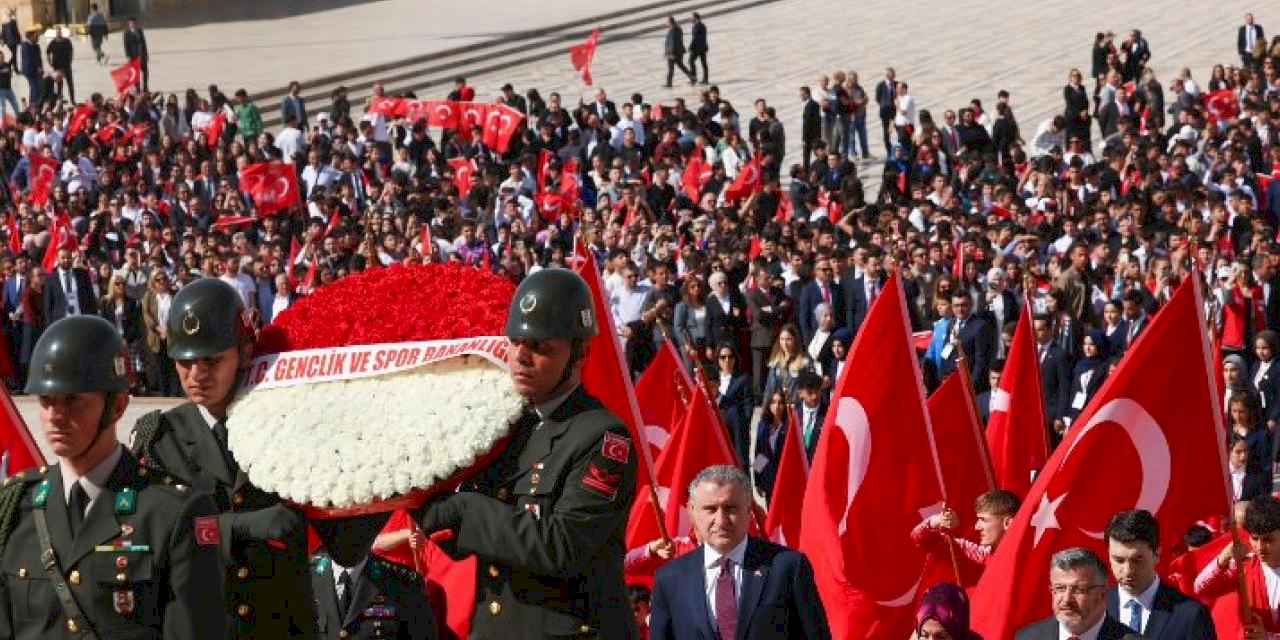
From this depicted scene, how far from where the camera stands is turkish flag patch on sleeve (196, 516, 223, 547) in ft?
15.8

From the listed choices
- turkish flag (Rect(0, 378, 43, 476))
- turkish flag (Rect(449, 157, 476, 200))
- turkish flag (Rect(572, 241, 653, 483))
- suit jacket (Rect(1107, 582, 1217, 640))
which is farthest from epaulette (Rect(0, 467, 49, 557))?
turkish flag (Rect(449, 157, 476, 200))

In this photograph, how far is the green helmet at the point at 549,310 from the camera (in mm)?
5129

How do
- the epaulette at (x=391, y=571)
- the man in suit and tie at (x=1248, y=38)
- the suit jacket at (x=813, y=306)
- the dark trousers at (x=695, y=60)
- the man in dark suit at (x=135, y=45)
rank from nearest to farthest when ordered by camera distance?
1. the epaulette at (x=391, y=571)
2. the suit jacket at (x=813, y=306)
3. the man in suit and tie at (x=1248, y=38)
4. the dark trousers at (x=695, y=60)
5. the man in dark suit at (x=135, y=45)

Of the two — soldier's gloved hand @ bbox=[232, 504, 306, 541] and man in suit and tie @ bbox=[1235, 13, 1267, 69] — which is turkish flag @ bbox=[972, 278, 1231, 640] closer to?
soldier's gloved hand @ bbox=[232, 504, 306, 541]

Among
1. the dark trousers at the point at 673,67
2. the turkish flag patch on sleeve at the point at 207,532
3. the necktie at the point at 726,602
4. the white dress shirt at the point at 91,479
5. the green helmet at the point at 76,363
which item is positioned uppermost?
the green helmet at the point at 76,363

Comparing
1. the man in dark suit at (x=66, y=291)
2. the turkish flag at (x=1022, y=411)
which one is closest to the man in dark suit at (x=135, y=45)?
the man in dark suit at (x=66, y=291)

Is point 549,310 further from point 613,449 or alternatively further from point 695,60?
point 695,60

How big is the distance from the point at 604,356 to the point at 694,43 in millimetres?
27277

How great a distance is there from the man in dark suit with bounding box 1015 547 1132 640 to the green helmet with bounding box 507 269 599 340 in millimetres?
1727

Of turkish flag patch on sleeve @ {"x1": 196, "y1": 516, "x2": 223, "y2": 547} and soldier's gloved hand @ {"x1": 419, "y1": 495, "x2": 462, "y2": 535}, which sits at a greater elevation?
turkish flag patch on sleeve @ {"x1": 196, "y1": 516, "x2": 223, "y2": 547}

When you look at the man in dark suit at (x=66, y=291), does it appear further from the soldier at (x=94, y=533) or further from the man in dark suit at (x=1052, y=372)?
the soldier at (x=94, y=533)

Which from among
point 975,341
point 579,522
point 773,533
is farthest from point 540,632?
point 975,341

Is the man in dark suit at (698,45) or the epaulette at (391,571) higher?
the epaulette at (391,571)

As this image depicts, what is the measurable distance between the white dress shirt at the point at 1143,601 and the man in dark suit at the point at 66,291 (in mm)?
16109
